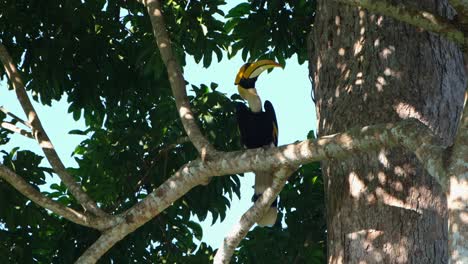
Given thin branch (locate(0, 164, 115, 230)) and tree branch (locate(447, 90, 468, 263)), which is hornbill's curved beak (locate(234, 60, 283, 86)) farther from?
tree branch (locate(447, 90, 468, 263))

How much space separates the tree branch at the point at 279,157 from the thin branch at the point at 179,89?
107mm

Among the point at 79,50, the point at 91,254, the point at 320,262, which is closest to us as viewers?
the point at 91,254

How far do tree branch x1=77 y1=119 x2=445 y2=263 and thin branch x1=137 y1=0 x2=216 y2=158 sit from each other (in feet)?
0.35

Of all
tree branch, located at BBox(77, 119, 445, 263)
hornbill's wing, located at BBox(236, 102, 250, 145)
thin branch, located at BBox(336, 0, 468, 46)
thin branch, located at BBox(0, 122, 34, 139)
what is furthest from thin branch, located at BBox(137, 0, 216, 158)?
hornbill's wing, located at BBox(236, 102, 250, 145)

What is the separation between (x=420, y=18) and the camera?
13.7 feet

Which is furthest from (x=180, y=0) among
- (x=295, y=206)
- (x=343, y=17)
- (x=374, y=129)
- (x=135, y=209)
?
(x=374, y=129)

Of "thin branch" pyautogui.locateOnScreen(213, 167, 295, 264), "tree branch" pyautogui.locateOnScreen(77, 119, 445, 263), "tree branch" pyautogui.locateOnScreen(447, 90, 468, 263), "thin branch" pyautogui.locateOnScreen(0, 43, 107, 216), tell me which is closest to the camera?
"tree branch" pyautogui.locateOnScreen(447, 90, 468, 263)

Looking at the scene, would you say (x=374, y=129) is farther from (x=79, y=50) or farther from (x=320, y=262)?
(x=79, y=50)

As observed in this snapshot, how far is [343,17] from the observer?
5398 millimetres

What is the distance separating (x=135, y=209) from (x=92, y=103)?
8.87 feet

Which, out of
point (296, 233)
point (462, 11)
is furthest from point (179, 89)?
point (296, 233)

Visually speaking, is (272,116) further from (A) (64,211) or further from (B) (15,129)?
(A) (64,211)

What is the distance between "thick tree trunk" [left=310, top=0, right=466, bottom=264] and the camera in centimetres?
479

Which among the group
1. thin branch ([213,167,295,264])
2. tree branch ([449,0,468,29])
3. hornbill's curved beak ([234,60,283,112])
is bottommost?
thin branch ([213,167,295,264])
